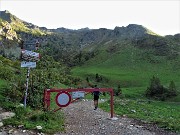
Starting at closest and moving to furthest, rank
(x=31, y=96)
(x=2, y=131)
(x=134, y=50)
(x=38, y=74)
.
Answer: (x=2, y=131)
(x=31, y=96)
(x=38, y=74)
(x=134, y=50)

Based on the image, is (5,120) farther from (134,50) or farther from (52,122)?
(134,50)

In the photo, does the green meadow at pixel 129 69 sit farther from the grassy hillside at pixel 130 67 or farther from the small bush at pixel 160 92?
the small bush at pixel 160 92

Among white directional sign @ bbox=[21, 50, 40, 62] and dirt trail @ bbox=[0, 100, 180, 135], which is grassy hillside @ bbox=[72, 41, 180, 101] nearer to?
dirt trail @ bbox=[0, 100, 180, 135]

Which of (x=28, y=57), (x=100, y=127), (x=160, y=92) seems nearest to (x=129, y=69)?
(x=160, y=92)

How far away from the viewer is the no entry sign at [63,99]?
2188 centimetres

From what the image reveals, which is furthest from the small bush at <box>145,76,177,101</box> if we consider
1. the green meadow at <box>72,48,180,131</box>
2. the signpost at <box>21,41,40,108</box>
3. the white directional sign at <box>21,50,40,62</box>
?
the signpost at <box>21,41,40,108</box>

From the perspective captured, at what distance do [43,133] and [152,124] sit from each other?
338 inches

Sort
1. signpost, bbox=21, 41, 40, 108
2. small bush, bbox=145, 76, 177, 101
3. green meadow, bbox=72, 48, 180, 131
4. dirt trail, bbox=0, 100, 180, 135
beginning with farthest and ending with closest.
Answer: green meadow, bbox=72, 48, 180, 131 → small bush, bbox=145, 76, 177, 101 → signpost, bbox=21, 41, 40, 108 → dirt trail, bbox=0, 100, 180, 135

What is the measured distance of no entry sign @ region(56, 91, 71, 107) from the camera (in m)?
21.9

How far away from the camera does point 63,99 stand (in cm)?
2194

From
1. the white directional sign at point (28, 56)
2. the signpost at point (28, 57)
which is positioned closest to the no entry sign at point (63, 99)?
the signpost at point (28, 57)

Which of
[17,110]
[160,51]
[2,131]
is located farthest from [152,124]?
[160,51]

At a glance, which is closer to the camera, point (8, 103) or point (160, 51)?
point (8, 103)

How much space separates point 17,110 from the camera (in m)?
20.8
